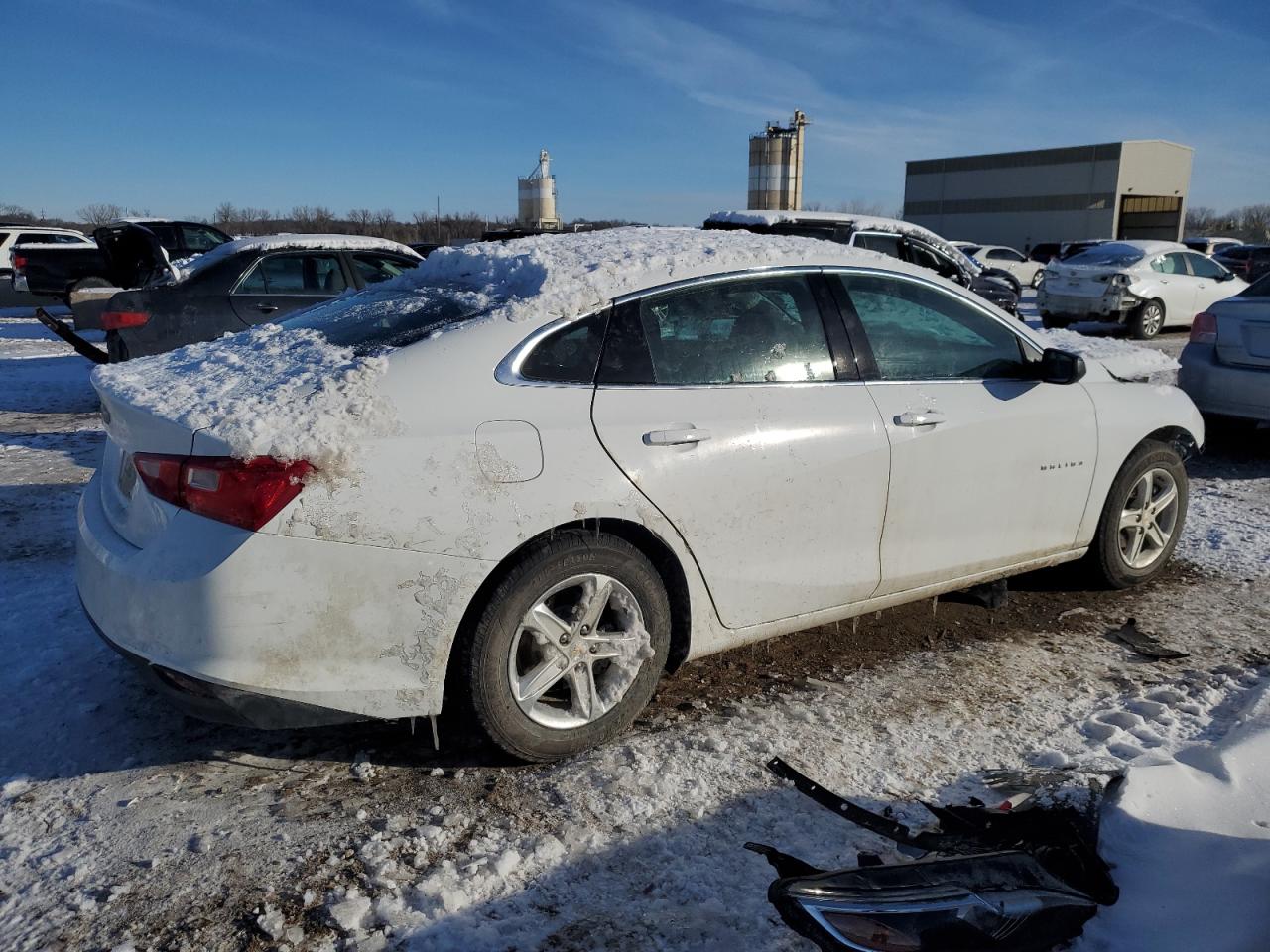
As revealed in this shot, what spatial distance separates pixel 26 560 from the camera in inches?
189

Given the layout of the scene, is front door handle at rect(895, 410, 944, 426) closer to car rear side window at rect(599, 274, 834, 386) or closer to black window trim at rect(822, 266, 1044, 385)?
black window trim at rect(822, 266, 1044, 385)

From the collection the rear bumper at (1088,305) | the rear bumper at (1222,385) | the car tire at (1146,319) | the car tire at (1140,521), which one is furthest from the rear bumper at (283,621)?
the car tire at (1146,319)

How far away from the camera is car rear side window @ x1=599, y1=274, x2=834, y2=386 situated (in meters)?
3.22

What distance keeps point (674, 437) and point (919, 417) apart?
1089mm

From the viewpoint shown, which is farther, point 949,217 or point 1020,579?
point 949,217

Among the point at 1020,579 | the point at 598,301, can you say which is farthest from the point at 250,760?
the point at 1020,579

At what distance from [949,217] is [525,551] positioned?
68211 mm

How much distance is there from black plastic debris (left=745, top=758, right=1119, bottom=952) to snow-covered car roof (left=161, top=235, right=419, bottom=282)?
7884 millimetres

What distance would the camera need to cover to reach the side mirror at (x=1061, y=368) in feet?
13.2

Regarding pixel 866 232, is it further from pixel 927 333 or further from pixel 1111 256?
pixel 927 333

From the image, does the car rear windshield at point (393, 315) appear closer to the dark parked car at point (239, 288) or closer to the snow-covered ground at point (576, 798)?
the snow-covered ground at point (576, 798)

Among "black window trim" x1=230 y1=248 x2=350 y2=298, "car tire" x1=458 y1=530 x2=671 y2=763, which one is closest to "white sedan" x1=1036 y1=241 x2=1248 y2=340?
"black window trim" x1=230 y1=248 x2=350 y2=298

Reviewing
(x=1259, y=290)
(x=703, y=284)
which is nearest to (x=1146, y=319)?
(x=1259, y=290)

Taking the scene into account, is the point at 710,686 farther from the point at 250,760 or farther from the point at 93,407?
the point at 93,407
